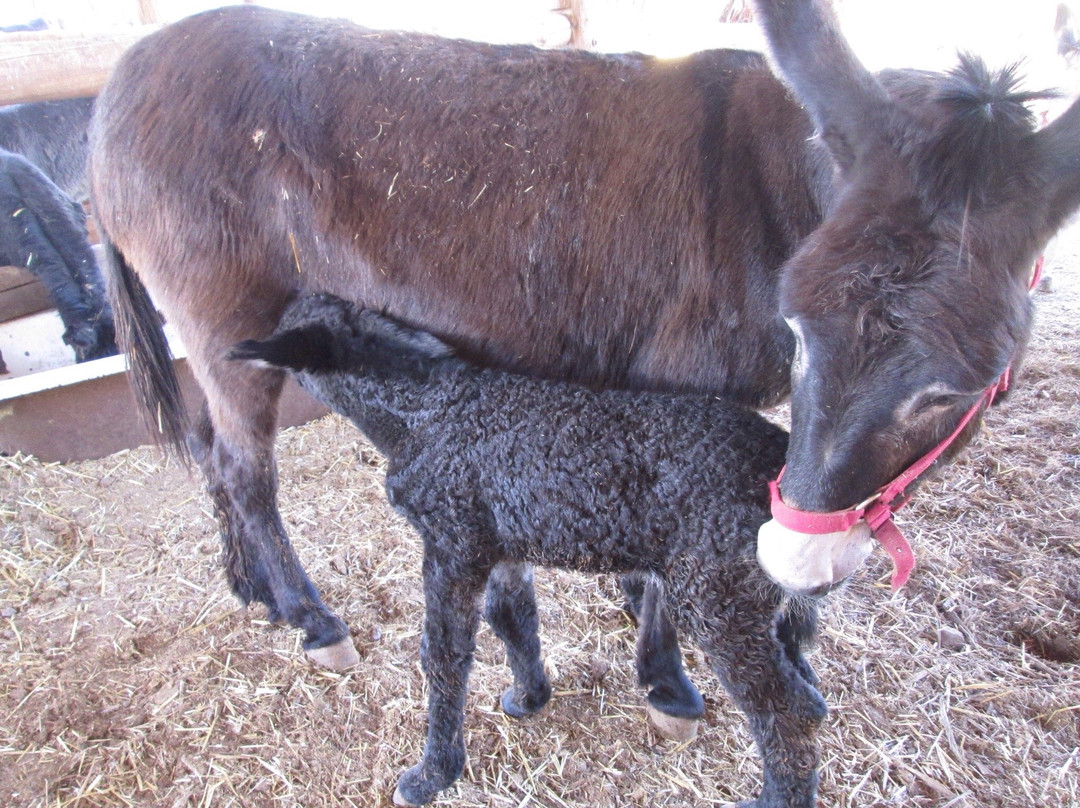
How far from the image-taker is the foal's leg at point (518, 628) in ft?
7.46

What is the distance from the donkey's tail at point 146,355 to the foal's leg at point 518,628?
1.67m

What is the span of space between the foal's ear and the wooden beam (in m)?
2.03

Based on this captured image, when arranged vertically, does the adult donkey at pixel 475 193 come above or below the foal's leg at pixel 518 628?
above

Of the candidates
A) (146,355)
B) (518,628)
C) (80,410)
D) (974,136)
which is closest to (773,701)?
(518,628)

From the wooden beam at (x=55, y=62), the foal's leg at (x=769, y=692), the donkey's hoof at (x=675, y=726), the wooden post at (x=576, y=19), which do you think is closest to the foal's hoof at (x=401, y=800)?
the donkey's hoof at (x=675, y=726)

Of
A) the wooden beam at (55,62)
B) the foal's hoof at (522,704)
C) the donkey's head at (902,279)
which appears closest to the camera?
the donkey's head at (902,279)

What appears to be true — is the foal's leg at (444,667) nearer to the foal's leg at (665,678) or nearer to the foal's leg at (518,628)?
the foal's leg at (518,628)

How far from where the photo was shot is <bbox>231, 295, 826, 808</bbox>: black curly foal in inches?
64.3

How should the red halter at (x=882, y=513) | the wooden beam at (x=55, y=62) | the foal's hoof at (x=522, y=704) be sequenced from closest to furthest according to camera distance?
the red halter at (x=882, y=513) < the foal's hoof at (x=522, y=704) < the wooden beam at (x=55, y=62)

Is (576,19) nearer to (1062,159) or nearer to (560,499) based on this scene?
(1062,159)

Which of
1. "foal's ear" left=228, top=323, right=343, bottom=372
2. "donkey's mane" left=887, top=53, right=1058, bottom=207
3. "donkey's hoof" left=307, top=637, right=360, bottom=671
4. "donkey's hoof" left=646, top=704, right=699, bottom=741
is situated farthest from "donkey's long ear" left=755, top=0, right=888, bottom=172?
"donkey's hoof" left=307, top=637, right=360, bottom=671

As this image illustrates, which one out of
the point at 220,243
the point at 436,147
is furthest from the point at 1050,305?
the point at 220,243

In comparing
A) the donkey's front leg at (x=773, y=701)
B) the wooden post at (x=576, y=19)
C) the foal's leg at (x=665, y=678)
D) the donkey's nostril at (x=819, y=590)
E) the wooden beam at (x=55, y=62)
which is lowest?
the foal's leg at (x=665, y=678)

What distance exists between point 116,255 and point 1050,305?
6.86 metres
